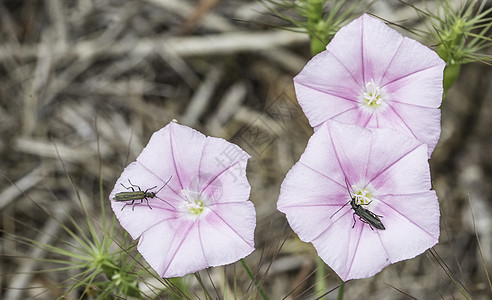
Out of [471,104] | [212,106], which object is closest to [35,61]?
[212,106]

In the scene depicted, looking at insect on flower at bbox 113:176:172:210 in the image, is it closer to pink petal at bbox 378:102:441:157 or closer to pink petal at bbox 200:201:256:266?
pink petal at bbox 200:201:256:266

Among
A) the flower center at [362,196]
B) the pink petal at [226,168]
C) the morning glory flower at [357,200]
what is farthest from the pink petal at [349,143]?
the pink petal at [226,168]

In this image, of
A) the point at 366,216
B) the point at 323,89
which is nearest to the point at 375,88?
the point at 323,89

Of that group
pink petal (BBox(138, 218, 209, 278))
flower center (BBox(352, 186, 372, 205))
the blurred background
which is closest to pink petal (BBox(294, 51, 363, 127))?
flower center (BBox(352, 186, 372, 205))

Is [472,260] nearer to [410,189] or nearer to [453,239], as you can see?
[453,239]

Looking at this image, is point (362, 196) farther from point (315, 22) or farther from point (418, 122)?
point (315, 22)

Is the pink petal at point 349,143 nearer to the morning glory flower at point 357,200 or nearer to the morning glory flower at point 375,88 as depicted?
the morning glory flower at point 357,200

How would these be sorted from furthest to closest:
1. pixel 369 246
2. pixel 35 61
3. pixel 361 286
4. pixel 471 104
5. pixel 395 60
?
1. pixel 35 61
2. pixel 471 104
3. pixel 361 286
4. pixel 395 60
5. pixel 369 246
